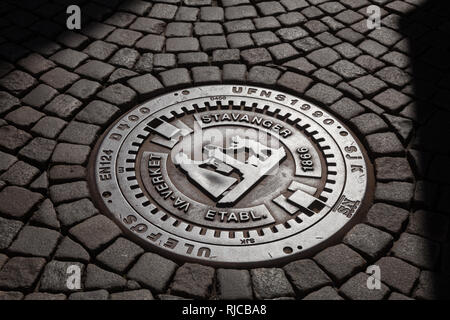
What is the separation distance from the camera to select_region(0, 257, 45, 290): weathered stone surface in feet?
9.12

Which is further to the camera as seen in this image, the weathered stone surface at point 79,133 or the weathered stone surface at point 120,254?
the weathered stone surface at point 79,133

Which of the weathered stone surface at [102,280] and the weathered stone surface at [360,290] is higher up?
the weathered stone surface at [102,280]

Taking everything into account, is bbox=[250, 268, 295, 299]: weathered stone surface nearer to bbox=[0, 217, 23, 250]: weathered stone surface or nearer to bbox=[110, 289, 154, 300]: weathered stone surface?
bbox=[110, 289, 154, 300]: weathered stone surface

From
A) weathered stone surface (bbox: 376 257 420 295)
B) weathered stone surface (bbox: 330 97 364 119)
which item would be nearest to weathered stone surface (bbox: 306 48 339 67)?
weathered stone surface (bbox: 330 97 364 119)

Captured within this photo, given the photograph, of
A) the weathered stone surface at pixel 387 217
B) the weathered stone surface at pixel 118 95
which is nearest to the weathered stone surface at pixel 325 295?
the weathered stone surface at pixel 387 217

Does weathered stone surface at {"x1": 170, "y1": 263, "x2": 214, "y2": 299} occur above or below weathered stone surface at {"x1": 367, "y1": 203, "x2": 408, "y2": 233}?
below

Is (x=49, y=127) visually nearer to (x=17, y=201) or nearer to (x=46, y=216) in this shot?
(x=17, y=201)

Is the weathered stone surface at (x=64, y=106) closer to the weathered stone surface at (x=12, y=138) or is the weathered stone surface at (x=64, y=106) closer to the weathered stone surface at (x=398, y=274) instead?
the weathered stone surface at (x=12, y=138)

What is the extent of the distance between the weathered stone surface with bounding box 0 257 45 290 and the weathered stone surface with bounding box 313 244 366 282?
1479 mm

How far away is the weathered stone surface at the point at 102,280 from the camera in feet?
9.16

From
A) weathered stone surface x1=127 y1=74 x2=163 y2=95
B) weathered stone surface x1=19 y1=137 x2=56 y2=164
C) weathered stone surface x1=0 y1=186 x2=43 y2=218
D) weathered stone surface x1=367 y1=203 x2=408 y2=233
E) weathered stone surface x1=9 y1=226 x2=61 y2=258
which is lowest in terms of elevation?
weathered stone surface x1=9 y1=226 x2=61 y2=258

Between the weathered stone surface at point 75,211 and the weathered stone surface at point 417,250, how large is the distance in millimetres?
1741

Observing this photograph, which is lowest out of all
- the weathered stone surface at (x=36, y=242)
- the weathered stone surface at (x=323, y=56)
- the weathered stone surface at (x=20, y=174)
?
the weathered stone surface at (x=36, y=242)
